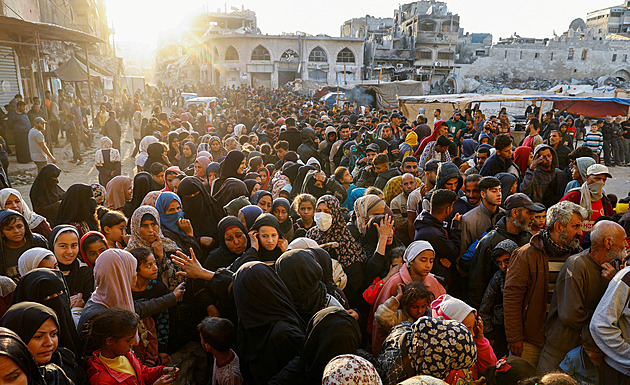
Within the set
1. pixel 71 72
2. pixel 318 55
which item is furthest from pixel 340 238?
pixel 318 55

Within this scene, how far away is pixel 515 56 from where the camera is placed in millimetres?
53375

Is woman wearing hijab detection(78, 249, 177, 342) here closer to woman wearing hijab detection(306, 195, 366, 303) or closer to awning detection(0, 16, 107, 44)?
woman wearing hijab detection(306, 195, 366, 303)

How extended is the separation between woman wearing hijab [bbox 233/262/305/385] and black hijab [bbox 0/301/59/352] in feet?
3.15

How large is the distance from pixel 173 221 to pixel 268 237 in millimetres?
1224

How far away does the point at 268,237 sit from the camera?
2.95 metres

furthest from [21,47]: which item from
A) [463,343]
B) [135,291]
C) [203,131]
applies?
[463,343]

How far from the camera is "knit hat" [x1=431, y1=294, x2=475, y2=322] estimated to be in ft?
7.05

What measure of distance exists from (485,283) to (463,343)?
1.50 metres

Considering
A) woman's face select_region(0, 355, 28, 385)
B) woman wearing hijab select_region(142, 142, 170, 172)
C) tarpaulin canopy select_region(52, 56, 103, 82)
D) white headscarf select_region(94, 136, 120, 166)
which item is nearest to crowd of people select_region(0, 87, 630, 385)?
woman's face select_region(0, 355, 28, 385)

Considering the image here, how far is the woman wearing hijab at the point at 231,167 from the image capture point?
5215 mm

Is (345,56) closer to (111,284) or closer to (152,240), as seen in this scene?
(152,240)

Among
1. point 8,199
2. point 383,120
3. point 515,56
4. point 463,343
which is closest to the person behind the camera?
point 463,343

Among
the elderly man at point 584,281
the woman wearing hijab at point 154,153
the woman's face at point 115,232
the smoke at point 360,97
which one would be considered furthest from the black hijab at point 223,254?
the smoke at point 360,97

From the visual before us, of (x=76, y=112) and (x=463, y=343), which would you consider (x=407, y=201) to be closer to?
(x=463, y=343)
